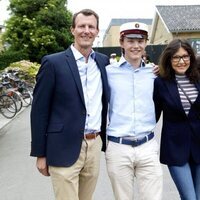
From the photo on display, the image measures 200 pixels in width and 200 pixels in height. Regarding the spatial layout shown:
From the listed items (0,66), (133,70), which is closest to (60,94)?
(133,70)

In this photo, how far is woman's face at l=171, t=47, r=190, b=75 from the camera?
3.36 metres

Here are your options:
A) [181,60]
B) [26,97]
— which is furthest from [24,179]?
[26,97]

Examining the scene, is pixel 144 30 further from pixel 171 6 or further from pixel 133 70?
pixel 171 6

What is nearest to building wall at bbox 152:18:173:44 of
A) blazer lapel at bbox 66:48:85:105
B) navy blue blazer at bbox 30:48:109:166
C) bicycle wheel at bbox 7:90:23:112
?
bicycle wheel at bbox 7:90:23:112

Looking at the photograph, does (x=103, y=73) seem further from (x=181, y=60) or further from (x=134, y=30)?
(x=181, y=60)

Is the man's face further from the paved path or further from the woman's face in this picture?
the paved path

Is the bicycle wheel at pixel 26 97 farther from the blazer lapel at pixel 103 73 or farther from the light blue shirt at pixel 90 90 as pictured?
the light blue shirt at pixel 90 90

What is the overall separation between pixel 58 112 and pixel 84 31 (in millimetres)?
667

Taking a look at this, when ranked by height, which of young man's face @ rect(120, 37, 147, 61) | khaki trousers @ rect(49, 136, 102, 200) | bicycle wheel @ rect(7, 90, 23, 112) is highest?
young man's face @ rect(120, 37, 147, 61)

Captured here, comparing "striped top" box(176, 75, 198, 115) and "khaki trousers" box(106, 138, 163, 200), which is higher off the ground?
"striped top" box(176, 75, 198, 115)

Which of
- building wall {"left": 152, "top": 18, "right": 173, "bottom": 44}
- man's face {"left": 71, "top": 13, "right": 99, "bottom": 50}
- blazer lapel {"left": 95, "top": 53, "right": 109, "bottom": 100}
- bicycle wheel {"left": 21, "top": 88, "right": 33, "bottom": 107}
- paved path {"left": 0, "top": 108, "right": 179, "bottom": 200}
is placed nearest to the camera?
man's face {"left": 71, "top": 13, "right": 99, "bottom": 50}

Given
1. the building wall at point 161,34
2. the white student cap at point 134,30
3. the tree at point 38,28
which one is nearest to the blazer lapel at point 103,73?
→ the white student cap at point 134,30

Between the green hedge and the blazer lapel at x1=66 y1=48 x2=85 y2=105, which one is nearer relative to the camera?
the blazer lapel at x1=66 y1=48 x2=85 y2=105

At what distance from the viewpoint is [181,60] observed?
3.36m
